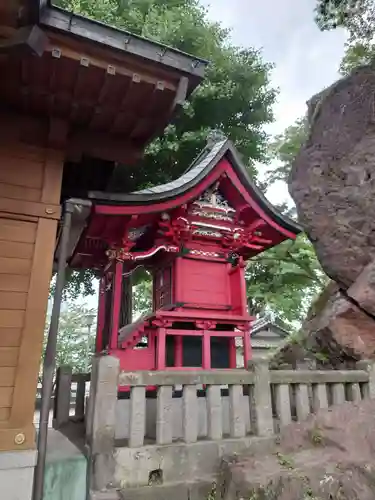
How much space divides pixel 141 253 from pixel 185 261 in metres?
0.99

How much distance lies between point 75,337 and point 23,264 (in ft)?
125

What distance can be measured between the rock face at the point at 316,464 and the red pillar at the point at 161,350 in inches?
98.5

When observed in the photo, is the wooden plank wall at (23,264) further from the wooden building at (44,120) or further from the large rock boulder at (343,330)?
the large rock boulder at (343,330)

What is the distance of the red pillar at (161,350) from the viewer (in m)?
6.55

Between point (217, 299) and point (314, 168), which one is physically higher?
point (314, 168)

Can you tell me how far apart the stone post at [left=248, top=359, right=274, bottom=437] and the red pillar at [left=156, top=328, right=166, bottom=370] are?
2095 millimetres

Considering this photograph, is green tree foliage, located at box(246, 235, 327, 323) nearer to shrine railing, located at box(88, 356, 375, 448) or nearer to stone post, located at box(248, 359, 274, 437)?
shrine railing, located at box(88, 356, 375, 448)

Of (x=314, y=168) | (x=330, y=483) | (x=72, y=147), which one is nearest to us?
(x=330, y=483)

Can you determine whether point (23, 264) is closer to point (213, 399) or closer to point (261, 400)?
point (213, 399)

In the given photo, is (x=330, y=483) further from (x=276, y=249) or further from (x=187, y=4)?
(x=187, y=4)

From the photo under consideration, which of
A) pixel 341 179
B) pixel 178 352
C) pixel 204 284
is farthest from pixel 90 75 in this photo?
pixel 341 179

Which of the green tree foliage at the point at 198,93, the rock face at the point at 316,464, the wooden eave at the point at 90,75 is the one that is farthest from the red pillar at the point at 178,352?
the green tree foliage at the point at 198,93

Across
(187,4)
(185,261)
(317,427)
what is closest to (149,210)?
(185,261)

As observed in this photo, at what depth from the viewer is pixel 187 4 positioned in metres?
15.9
